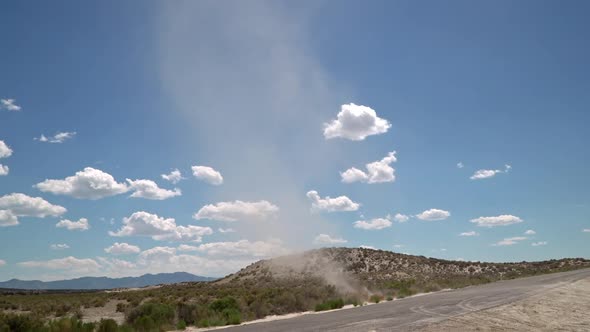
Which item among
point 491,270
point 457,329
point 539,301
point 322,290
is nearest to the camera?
point 457,329

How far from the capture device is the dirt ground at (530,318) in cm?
1711

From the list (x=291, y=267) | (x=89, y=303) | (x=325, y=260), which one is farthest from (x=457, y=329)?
(x=325, y=260)

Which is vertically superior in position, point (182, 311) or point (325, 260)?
point (325, 260)

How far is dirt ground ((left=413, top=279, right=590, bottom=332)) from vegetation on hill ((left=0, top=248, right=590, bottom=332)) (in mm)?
11494

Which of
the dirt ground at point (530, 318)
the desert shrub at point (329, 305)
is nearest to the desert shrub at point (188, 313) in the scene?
the desert shrub at point (329, 305)

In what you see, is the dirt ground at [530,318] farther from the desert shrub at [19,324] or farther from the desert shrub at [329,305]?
the desert shrub at [19,324]

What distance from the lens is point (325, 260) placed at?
10019 centimetres

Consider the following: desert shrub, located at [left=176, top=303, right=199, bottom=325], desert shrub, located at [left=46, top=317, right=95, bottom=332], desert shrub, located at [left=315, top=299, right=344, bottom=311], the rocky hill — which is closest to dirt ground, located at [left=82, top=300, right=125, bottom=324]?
desert shrub, located at [left=176, top=303, right=199, bottom=325]

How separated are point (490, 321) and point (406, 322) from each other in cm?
300

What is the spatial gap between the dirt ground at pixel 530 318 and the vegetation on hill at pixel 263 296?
11.5m

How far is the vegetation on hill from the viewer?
2446cm

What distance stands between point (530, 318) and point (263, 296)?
20.8 m

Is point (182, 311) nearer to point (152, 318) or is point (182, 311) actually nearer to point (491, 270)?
point (152, 318)

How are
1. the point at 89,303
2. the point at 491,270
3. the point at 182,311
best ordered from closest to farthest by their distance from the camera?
the point at 182,311 → the point at 89,303 → the point at 491,270
